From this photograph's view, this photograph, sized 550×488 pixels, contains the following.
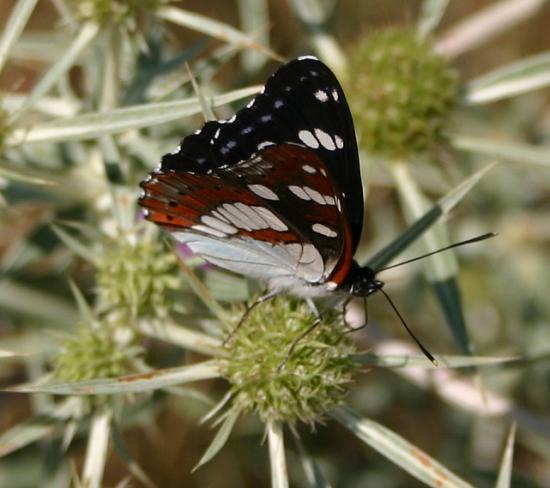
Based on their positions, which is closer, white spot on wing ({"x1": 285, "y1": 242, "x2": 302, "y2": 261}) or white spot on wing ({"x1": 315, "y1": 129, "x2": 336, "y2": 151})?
white spot on wing ({"x1": 315, "y1": 129, "x2": 336, "y2": 151})

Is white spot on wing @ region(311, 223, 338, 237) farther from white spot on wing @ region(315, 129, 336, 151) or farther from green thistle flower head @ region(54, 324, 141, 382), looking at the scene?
green thistle flower head @ region(54, 324, 141, 382)

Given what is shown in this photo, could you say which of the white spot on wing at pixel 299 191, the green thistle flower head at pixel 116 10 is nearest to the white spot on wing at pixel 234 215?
the white spot on wing at pixel 299 191

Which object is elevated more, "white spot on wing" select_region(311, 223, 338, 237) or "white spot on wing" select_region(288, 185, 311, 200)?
"white spot on wing" select_region(288, 185, 311, 200)

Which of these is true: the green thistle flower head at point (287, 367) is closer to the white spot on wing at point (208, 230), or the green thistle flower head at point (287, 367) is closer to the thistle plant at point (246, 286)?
the thistle plant at point (246, 286)

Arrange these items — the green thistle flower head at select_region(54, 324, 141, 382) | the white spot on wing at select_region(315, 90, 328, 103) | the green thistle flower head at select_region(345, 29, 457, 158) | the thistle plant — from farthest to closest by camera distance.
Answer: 1. the green thistle flower head at select_region(345, 29, 457, 158)
2. the green thistle flower head at select_region(54, 324, 141, 382)
3. the thistle plant
4. the white spot on wing at select_region(315, 90, 328, 103)

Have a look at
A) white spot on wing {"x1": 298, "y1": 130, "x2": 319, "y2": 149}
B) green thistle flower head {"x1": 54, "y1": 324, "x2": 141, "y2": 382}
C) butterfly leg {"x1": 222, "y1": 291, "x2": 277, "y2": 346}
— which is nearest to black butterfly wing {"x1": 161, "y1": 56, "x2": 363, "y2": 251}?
white spot on wing {"x1": 298, "y1": 130, "x2": 319, "y2": 149}

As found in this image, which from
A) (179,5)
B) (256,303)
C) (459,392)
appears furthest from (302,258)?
(179,5)
